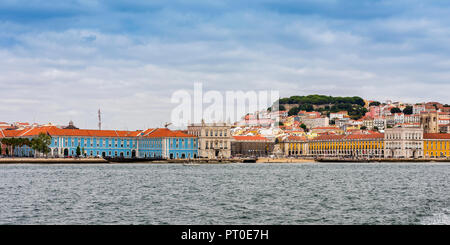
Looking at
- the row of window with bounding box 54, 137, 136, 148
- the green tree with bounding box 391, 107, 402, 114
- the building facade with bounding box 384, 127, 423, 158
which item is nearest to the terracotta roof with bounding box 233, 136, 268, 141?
the building facade with bounding box 384, 127, 423, 158

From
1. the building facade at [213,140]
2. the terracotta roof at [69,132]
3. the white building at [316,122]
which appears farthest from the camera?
the white building at [316,122]

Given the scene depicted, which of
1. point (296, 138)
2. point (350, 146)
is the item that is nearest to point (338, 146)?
point (350, 146)

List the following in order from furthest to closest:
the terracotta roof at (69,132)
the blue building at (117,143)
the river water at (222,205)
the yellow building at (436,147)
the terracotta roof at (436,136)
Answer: the terracotta roof at (436,136) < the yellow building at (436,147) < the blue building at (117,143) < the terracotta roof at (69,132) < the river water at (222,205)

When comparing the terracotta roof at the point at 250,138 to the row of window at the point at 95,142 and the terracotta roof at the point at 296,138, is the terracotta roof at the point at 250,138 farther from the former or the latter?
the row of window at the point at 95,142

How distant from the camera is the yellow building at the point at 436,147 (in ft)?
366

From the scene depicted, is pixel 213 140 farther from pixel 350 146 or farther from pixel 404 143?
pixel 404 143

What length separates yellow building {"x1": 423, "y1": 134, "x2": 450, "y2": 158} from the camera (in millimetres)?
111706

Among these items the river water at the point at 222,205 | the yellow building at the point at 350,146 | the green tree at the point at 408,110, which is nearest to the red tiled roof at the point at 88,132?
the yellow building at the point at 350,146

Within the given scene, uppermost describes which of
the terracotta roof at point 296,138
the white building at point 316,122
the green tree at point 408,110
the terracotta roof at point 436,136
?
the green tree at point 408,110

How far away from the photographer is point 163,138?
314 ft

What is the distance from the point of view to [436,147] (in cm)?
11269

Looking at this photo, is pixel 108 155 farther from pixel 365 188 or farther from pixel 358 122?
pixel 358 122

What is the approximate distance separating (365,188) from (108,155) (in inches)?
2655

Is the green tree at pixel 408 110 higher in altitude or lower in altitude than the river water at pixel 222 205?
higher
